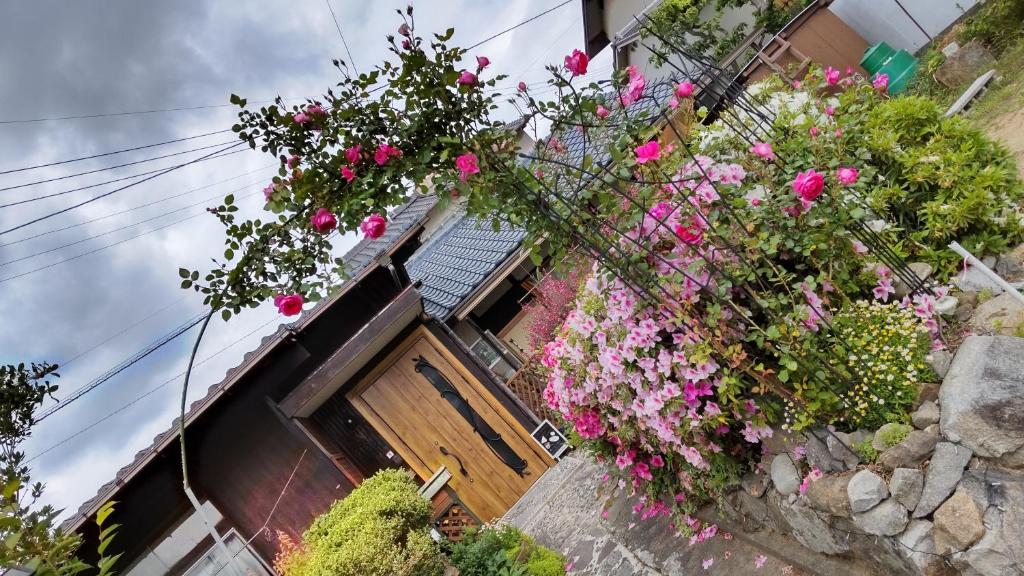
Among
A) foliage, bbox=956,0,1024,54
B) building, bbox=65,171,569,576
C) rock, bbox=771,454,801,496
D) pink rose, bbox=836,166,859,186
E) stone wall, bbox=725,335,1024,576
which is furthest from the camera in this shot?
building, bbox=65,171,569,576

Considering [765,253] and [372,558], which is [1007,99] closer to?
[765,253]

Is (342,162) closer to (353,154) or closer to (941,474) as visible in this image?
(353,154)

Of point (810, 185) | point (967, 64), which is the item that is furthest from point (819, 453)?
point (967, 64)

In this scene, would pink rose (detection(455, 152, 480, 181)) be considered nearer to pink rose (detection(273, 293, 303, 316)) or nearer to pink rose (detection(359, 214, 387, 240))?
pink rose (detection(359, 214, 387, 240))

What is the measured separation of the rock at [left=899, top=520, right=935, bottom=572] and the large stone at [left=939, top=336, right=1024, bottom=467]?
38cm

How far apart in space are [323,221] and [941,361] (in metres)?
3.07

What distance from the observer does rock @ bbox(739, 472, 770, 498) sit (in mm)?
3291

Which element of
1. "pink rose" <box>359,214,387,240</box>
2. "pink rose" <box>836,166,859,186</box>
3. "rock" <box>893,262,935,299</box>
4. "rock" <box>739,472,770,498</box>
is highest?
"pink rose" <box>359,214,387,240</box>

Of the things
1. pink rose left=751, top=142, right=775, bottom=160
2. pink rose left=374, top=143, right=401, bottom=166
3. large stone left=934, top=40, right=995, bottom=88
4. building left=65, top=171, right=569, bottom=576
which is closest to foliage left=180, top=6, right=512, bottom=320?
pink rose left=374, top=143, right=401, bottom=166

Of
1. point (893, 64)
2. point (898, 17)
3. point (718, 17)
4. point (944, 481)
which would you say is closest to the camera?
point (944, 481)

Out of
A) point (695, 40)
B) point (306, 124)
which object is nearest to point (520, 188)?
point (306, 124)

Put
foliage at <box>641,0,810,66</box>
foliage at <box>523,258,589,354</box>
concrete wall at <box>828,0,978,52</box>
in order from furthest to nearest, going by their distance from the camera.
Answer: foliage at <box>641,0,810,66</box> → concrete wall at <box>828,0,978,52</box> → foliage at <box>523,258,589,354</box>

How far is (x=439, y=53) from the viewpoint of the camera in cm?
277

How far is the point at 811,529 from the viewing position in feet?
9.80
